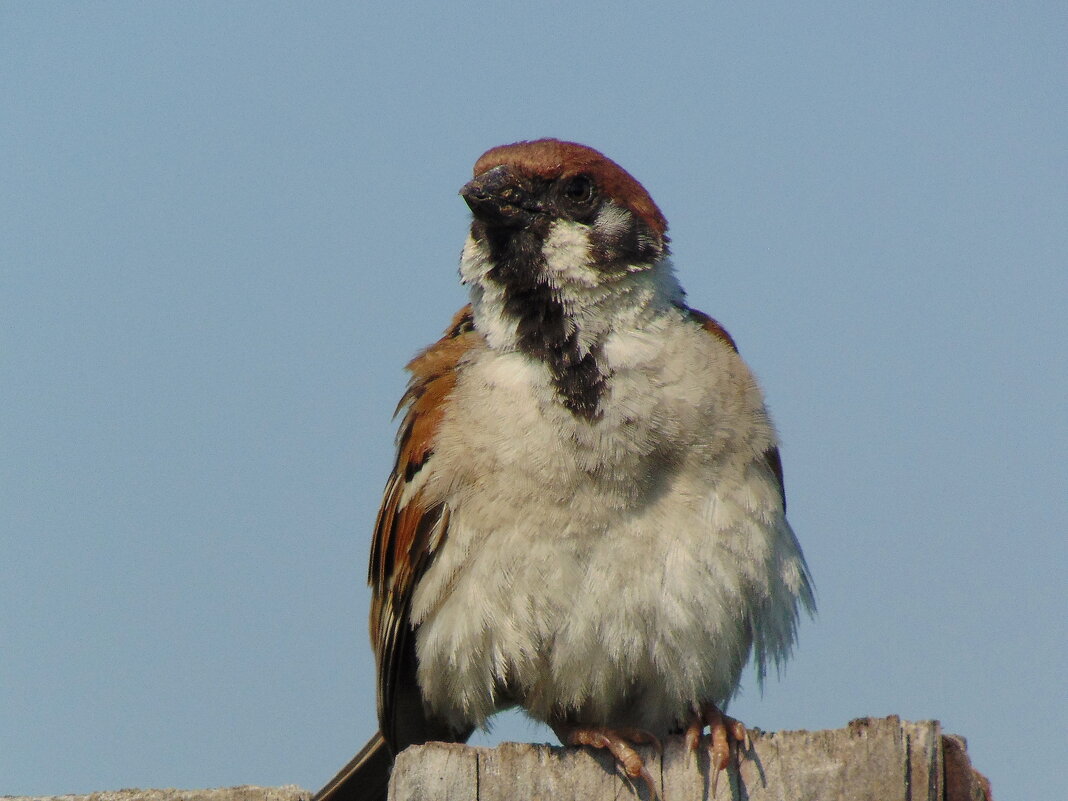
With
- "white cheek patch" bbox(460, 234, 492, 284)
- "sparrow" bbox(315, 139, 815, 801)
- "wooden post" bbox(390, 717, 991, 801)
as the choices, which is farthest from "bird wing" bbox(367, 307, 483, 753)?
"wooden post" bbox(390, 717, 991, 801)

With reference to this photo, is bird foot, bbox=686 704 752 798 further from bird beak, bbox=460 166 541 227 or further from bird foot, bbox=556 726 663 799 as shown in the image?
bird beak, bbox=460 166 541 227

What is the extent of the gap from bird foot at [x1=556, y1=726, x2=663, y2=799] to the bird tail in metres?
1.03

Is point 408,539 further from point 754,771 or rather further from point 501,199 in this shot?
point 754,771

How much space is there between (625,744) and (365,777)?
1641 mm

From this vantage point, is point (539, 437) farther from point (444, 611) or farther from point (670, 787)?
point (670, 787)

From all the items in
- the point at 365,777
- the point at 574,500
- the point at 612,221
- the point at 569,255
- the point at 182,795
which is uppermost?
the point at 612,221

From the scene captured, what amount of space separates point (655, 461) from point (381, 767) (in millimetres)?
1645

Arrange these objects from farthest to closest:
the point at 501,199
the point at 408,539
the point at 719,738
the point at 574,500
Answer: the point at 501,199, the point at 408,539, the point at 574,500, the point at 719,738

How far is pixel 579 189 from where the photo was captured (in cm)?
514

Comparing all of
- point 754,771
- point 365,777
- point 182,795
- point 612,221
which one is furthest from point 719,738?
point 612,221

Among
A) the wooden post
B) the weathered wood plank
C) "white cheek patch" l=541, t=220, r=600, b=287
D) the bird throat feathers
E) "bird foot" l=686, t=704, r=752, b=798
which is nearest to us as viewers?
the wooden post

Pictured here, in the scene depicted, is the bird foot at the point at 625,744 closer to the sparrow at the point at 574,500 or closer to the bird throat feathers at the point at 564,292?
the sparrow at the point at 574,500

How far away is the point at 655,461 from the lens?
15.3 feet

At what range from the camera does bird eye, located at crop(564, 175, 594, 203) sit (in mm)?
5129
